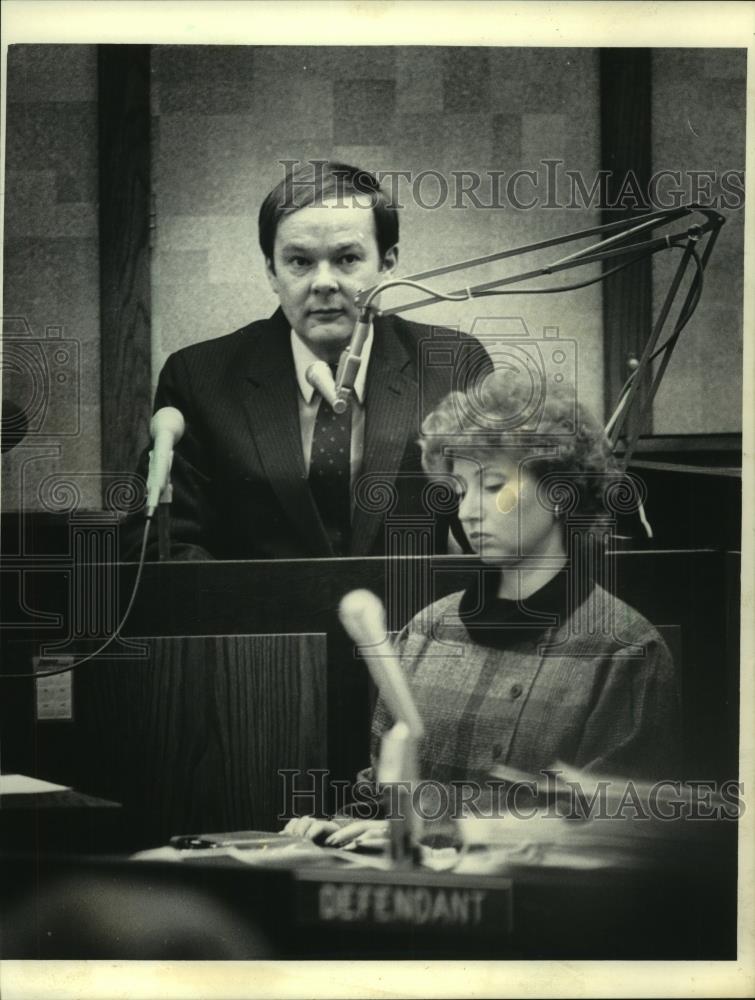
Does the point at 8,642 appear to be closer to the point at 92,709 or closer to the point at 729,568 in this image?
the point at 92,709

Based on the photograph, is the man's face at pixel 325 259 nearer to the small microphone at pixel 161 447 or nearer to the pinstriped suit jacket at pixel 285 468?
the pinstriped suit jacket at pixel 285 468

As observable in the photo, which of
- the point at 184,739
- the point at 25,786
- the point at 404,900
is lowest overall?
the point at 404,900

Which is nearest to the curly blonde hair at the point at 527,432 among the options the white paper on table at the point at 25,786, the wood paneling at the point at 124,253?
the wood paneling at the point at 124,253

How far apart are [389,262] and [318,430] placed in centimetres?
47

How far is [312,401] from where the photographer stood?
346 cm

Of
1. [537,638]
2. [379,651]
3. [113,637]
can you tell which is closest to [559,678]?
[537,638]

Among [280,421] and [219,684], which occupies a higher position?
[280,421]

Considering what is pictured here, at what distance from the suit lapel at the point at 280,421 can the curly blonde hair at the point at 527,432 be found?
0.33m

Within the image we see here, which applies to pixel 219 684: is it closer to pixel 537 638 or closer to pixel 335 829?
pixel 335 829

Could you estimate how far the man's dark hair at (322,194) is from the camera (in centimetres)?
338

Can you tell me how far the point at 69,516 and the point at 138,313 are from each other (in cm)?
55

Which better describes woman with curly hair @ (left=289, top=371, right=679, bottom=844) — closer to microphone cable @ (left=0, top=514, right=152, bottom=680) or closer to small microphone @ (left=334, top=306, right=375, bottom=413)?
small microphone @ (left=334, top=306, right=375, bottom=413)

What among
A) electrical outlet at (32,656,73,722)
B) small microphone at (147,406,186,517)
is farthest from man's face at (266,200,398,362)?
electrical outlet at (32,656,73,722)

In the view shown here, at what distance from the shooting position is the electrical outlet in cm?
341
